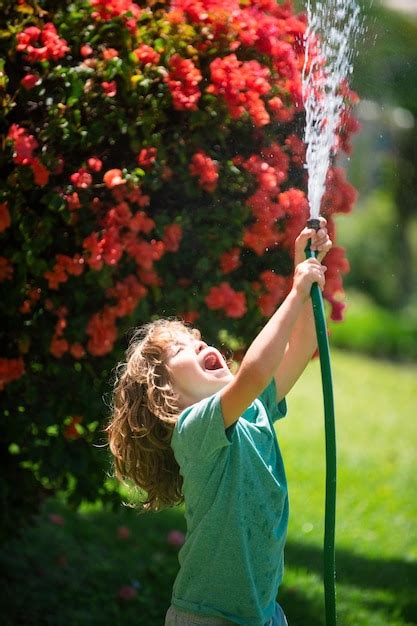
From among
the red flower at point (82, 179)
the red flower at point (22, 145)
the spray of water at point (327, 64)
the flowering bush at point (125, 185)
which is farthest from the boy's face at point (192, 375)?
the spray of water at point (327, 64)

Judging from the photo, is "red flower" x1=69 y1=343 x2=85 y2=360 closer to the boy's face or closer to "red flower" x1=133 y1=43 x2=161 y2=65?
the boy's face

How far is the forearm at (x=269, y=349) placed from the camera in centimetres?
195

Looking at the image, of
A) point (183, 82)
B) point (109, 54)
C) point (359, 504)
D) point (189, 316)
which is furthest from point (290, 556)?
point (109, 54)

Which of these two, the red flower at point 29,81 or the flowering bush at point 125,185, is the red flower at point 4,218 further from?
the red flower at point 29,81

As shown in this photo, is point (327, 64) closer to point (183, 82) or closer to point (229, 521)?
point (183, 82)

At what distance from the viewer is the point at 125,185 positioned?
2.79 metres

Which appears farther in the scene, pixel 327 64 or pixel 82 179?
pixel 327 64

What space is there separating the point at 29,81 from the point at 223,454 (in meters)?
1.38

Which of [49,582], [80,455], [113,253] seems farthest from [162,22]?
[49,582]

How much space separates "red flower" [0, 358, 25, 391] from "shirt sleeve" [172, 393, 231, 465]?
958 mm

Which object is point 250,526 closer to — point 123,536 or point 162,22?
point 162,22

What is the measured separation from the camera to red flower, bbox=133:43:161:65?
9.32 feet

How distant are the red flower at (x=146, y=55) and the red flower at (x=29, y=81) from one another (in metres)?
0.30

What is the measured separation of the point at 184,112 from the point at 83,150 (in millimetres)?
322
